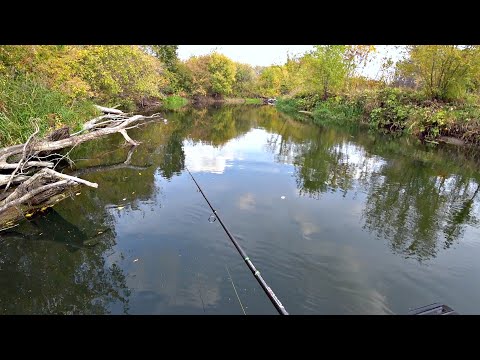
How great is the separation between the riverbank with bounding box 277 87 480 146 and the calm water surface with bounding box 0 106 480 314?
261 inches

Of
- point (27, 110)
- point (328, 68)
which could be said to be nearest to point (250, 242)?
point (27, 110)

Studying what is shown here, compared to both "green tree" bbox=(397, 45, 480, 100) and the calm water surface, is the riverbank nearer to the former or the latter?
"green tree" bbox=(397, 45, 480, 100)

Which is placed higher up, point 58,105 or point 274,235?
point 58,105

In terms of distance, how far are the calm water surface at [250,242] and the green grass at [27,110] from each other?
177cm

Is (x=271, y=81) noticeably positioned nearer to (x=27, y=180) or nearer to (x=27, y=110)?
(x=27, y=110)

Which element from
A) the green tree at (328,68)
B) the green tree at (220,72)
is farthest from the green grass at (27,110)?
the green tree at (220,72)

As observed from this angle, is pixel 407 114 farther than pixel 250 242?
Yes

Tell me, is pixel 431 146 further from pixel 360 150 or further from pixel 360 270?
pixel 360 270

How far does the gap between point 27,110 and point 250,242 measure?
872cm

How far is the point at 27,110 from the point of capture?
9195 millimetres

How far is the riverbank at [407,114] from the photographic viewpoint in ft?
50.6
